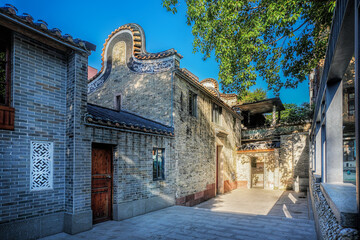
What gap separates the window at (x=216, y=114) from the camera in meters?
14.2

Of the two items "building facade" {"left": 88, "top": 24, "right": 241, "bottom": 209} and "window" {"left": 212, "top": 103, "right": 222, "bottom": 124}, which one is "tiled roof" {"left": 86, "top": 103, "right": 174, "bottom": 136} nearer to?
"building facade" {"left": 88, "top": 24, "right": 241, "bottom": 209}

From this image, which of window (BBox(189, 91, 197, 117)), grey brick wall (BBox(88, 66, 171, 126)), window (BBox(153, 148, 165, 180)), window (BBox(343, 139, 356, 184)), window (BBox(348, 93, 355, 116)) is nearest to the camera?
window (BBox(153, 148, 165, 180))

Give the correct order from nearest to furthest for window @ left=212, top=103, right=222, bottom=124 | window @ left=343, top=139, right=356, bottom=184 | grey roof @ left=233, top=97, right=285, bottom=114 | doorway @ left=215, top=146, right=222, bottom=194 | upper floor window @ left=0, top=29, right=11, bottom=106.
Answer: upper floor window @ left=0, top=29, right=11, bottom=106 → window @ left=343, top=139, right=356, bottom=184 → window @ left=212, top=103, right=222, bottom=124 → doorway @ left=215, top=146, right=222, bottom=194 → grey roof @ left=233, top=97, right=285, bottom=114

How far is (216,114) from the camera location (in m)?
14.6

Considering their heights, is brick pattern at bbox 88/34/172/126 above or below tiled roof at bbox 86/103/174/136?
above

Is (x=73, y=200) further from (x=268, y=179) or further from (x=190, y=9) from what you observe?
(x=268, y=179)

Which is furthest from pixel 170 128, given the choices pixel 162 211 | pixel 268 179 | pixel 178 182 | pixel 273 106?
pixel 273 106

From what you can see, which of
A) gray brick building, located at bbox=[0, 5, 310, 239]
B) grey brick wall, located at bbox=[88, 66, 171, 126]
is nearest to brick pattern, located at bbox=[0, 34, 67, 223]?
gray brick building, located at bbox=[0, 5, 310, 239]

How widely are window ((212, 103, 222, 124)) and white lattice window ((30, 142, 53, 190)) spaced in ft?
33.2

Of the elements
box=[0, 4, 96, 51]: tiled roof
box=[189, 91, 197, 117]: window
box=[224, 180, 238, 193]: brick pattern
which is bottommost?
box=[224, 180, 238, 193]: brick pattern

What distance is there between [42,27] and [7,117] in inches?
82.3

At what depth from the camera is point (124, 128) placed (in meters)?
6.93

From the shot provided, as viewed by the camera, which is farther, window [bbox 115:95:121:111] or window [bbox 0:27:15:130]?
window [bbox 115:95:121:111]

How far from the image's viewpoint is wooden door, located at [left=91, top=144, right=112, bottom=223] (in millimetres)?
6195
